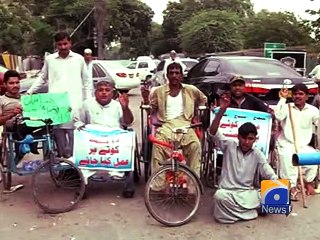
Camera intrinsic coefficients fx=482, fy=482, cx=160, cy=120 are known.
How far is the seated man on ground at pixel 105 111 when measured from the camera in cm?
568

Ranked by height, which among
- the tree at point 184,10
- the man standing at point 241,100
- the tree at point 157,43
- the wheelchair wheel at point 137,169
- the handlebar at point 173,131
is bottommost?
the wheelchair wheel at point 137,169

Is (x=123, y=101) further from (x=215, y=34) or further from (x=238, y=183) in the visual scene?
(x=215, y=34)

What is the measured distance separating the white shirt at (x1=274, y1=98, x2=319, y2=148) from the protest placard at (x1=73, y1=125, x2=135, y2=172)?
1.83m

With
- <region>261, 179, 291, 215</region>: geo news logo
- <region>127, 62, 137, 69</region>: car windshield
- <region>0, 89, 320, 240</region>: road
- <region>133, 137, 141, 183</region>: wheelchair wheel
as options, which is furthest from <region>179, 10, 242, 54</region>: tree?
<region>261, 179, 291, 215</region>: geo news logo

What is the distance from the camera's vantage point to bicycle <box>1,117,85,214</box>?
5223mm

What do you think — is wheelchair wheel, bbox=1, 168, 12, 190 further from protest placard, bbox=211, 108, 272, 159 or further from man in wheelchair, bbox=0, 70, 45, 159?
protest placard, bbox=211, 108, 272, 159

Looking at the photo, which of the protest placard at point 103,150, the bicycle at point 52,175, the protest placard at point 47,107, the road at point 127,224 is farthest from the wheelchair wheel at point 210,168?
the protest placard at point 47,107

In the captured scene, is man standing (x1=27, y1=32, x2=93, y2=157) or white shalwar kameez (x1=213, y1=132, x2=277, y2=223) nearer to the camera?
white shalwar kameez (x1=213, y1=132, x2=277, y2=223)

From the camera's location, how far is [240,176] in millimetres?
4938

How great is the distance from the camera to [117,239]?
14.6ft

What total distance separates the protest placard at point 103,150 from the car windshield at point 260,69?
313cm

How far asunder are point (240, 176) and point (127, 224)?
4.09 feet

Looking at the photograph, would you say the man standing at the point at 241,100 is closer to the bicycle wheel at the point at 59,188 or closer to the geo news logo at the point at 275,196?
the geo news logo at the point at 275,196

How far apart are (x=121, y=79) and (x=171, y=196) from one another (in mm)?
13269
